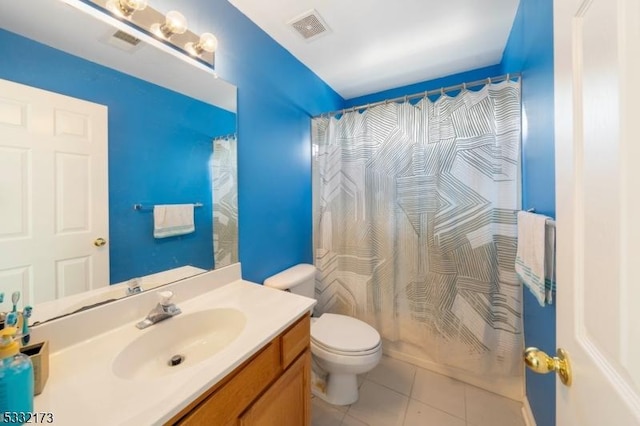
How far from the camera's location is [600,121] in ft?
1.28

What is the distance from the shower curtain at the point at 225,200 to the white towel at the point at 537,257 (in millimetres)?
1409

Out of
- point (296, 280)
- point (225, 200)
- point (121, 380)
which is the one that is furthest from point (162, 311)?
point (296, 280)

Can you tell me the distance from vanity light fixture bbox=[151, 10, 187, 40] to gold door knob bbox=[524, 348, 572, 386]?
161 cm

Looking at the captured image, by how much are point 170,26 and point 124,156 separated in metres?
0.59

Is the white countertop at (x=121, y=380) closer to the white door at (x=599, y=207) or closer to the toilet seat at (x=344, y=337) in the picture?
the toilet seat at (x=344, y=337)

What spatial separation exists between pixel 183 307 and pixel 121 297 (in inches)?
8.8

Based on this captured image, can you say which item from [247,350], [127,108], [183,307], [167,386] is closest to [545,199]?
[247,350]

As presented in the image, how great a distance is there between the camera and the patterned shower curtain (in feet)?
4.70

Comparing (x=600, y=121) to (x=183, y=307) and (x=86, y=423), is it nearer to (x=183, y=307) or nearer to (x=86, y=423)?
(x=86, y=423)

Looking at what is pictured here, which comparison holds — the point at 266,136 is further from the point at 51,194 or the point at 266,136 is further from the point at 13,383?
the point at 13,383

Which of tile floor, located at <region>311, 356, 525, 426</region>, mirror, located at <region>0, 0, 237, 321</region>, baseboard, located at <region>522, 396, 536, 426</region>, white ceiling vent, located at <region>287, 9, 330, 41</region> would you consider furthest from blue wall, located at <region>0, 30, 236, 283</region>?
baseboard, located at <region>522, 396, 536, 426</region>

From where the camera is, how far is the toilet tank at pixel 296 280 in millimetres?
1553

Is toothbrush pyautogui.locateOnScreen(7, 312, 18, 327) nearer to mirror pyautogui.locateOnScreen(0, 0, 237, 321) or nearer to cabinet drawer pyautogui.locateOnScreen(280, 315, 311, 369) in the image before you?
mirror pyautogui.locateOnScreen(0, 0, 237, 321)

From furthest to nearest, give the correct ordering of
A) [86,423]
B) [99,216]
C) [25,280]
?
1. [99,216]
2. [25,280]
3. [86,423]
